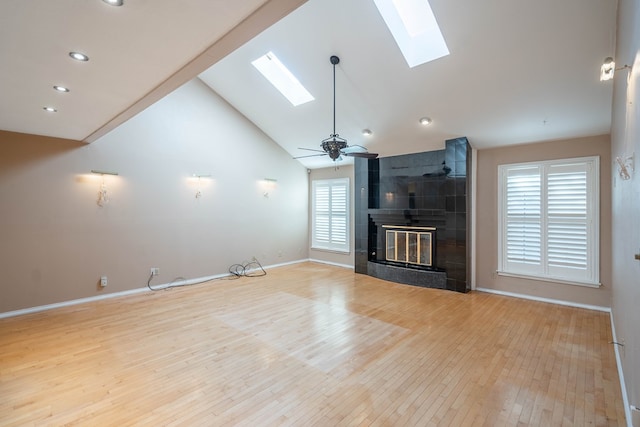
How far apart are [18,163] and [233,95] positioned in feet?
12.1

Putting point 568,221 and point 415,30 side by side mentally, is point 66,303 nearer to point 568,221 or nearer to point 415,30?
point 415,30

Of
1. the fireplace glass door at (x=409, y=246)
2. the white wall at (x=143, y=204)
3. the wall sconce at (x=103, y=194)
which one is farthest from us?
the fireplace glass door at (x=409, y=246)

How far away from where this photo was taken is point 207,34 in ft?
6.53

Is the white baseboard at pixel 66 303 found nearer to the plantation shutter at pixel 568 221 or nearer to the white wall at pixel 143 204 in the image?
the white wall at pixel 143 204

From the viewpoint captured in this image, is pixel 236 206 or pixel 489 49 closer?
pixel 489 49

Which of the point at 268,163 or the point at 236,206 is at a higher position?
the point at 268,163

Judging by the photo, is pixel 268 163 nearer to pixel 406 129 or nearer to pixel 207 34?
pixel 406 129

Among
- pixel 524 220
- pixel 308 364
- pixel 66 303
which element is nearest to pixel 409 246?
pixel 524 220

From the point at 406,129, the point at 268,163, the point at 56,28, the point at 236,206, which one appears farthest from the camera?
the point at 268,163

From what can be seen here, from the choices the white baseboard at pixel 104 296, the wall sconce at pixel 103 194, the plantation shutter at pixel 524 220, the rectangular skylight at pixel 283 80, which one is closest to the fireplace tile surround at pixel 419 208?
the plantation shutter at pixel 524 220

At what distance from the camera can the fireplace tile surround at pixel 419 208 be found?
5293mm

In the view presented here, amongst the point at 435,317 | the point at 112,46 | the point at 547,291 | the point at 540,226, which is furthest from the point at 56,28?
the point at 547,291

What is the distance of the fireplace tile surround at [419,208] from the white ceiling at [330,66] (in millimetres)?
413

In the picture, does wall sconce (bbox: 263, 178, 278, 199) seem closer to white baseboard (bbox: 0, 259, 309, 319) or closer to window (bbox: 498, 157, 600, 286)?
white baseboard (bbox: 0, 259, 309, 319)
